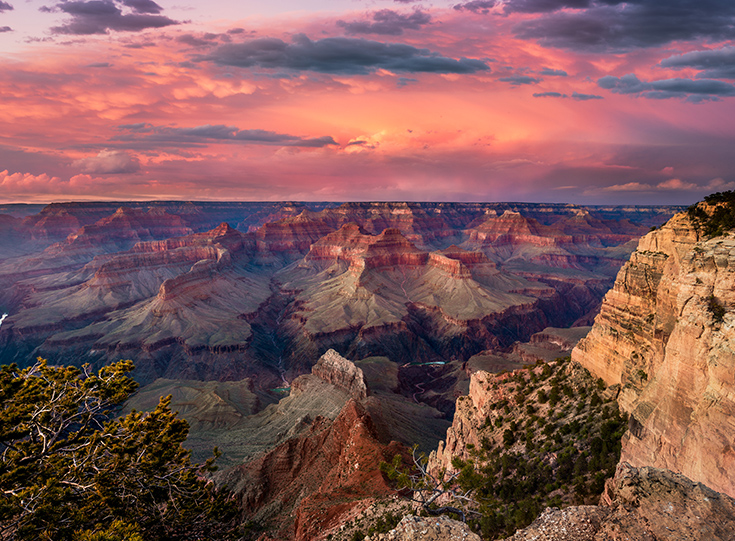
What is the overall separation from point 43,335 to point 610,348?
8807 inches

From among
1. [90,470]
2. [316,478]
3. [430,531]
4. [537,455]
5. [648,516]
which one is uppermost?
[648,516]

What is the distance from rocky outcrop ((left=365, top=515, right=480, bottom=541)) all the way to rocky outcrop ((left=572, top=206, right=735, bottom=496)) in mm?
15987

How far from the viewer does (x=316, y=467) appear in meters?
52.4

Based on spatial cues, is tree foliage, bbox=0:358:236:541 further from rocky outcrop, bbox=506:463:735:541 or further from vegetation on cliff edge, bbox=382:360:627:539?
rocky outcrop, bbox=506:463:735:541

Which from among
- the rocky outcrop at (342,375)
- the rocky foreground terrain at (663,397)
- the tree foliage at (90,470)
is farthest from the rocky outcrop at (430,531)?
the rocky outcrop at (342,375)

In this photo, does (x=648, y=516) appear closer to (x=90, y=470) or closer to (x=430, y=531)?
(x=430, y=531)

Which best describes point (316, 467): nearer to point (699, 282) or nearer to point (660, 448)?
point (660, 448)

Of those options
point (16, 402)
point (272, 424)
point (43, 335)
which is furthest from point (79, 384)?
point (43, 335)

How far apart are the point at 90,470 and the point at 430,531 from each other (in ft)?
57.7

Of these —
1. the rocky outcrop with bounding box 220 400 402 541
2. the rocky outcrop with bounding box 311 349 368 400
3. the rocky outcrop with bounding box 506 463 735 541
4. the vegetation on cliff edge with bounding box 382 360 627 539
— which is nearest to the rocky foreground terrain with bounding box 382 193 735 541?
the rocky outcrop with bounding box 506 463 735 541

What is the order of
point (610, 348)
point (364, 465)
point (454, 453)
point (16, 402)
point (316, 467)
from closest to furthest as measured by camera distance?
1. point (16, 402)
2. point (610, 348)
3. point (454, 453)
4. point (364, 465)
5. point (316, 467)

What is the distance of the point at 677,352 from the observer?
82.4 ft

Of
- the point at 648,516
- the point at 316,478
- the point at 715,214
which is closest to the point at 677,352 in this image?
the point at 715,214

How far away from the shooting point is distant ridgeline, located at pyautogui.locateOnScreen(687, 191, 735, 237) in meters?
28.2
